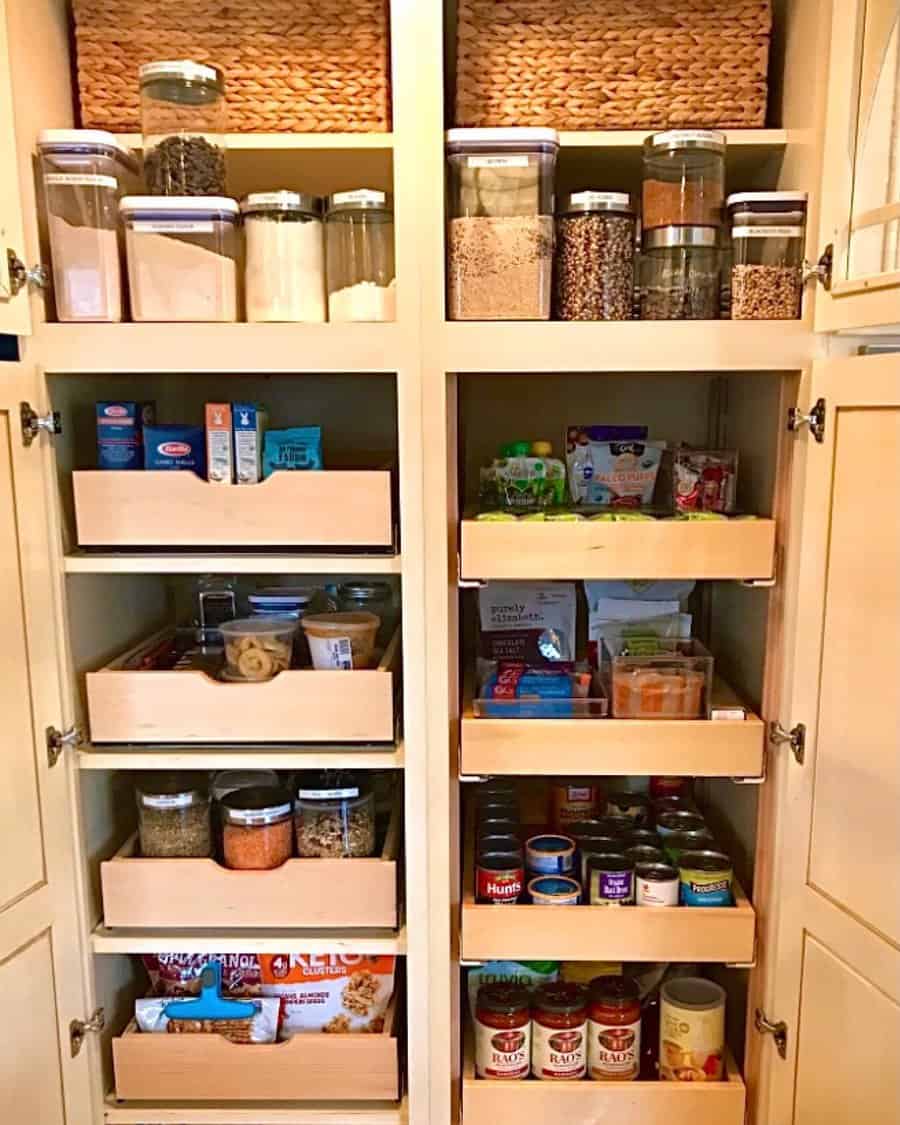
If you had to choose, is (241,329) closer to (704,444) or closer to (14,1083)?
(704,444)

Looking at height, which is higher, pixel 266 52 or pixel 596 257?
pixel 266 52

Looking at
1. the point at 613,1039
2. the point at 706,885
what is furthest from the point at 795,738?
the point at 613,1039

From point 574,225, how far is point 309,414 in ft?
2.09

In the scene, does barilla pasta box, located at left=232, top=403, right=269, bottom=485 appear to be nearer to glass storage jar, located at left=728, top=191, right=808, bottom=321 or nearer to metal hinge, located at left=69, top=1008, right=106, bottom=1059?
glass storage jar, located at left=728, top=191, right=808, bottom=321

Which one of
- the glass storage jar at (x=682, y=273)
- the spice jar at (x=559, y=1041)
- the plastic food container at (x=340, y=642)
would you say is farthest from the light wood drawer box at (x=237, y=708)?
the glass storage jar at (x=682, y=273)

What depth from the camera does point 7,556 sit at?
1307 mm

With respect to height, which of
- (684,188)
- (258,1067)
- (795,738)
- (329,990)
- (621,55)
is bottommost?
(258,1067)

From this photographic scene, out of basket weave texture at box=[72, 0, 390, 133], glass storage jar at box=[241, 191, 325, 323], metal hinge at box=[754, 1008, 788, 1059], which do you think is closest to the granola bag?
metal hinge at box=[754, 1008, 788, 1059]

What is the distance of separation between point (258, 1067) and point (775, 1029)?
31.8 inches

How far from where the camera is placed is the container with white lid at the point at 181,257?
4.40 ft

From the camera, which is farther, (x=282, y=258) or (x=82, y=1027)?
(x=82, y=1027)

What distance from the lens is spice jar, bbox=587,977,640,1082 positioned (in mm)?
1562

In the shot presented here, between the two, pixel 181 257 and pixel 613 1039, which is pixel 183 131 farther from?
pixel 613 1039

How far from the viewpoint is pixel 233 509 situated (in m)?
1.40
